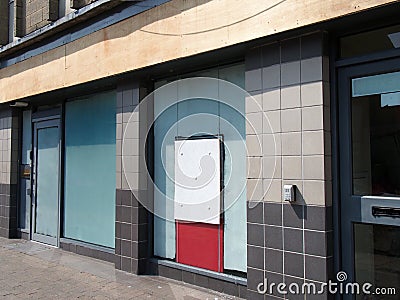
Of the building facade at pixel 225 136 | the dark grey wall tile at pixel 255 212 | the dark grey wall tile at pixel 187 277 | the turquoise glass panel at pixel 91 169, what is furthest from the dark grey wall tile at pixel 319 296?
the turquoise glass panel at pixel 91 169

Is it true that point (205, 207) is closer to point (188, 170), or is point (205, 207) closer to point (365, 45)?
point (188, 170)

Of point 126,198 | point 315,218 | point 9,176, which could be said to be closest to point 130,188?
point 126,198

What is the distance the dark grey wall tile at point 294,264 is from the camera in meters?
3.89

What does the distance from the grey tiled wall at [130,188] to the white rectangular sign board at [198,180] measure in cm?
61

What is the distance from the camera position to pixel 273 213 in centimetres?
414

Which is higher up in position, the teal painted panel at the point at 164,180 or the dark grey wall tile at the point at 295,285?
the teal painted panel at the point at 164,180

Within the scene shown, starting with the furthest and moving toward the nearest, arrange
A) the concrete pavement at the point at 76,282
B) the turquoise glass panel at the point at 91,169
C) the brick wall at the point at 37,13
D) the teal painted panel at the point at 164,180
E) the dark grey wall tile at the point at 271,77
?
the brick wall at the point at 37,13 → the turquoise glass panel at the point at 91,169 → the teal painted panel at the point at 164,180 → the concrete pavement at the point at 76,282 → the dark grey wall tile at the point at 271,77

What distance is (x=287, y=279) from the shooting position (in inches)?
157

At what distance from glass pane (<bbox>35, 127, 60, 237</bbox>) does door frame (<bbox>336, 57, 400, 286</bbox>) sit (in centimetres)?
570

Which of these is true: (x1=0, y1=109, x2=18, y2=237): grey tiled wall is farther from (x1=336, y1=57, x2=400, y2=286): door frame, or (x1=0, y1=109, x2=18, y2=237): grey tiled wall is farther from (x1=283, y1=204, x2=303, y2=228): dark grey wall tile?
(x1=336, y1=57, x2=400, y2=286): door frame

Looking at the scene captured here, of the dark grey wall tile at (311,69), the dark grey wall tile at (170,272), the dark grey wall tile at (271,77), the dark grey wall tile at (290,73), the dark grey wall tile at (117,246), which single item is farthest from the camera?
the dark grey wall tile at (117,246)

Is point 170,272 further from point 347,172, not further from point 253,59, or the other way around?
point 253,59

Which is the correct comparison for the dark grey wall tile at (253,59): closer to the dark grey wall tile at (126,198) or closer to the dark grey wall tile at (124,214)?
the dark grey wall tile at (126,198)

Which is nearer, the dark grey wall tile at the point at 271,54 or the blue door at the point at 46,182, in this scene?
the dark grey wall tile at the point at 271,54
